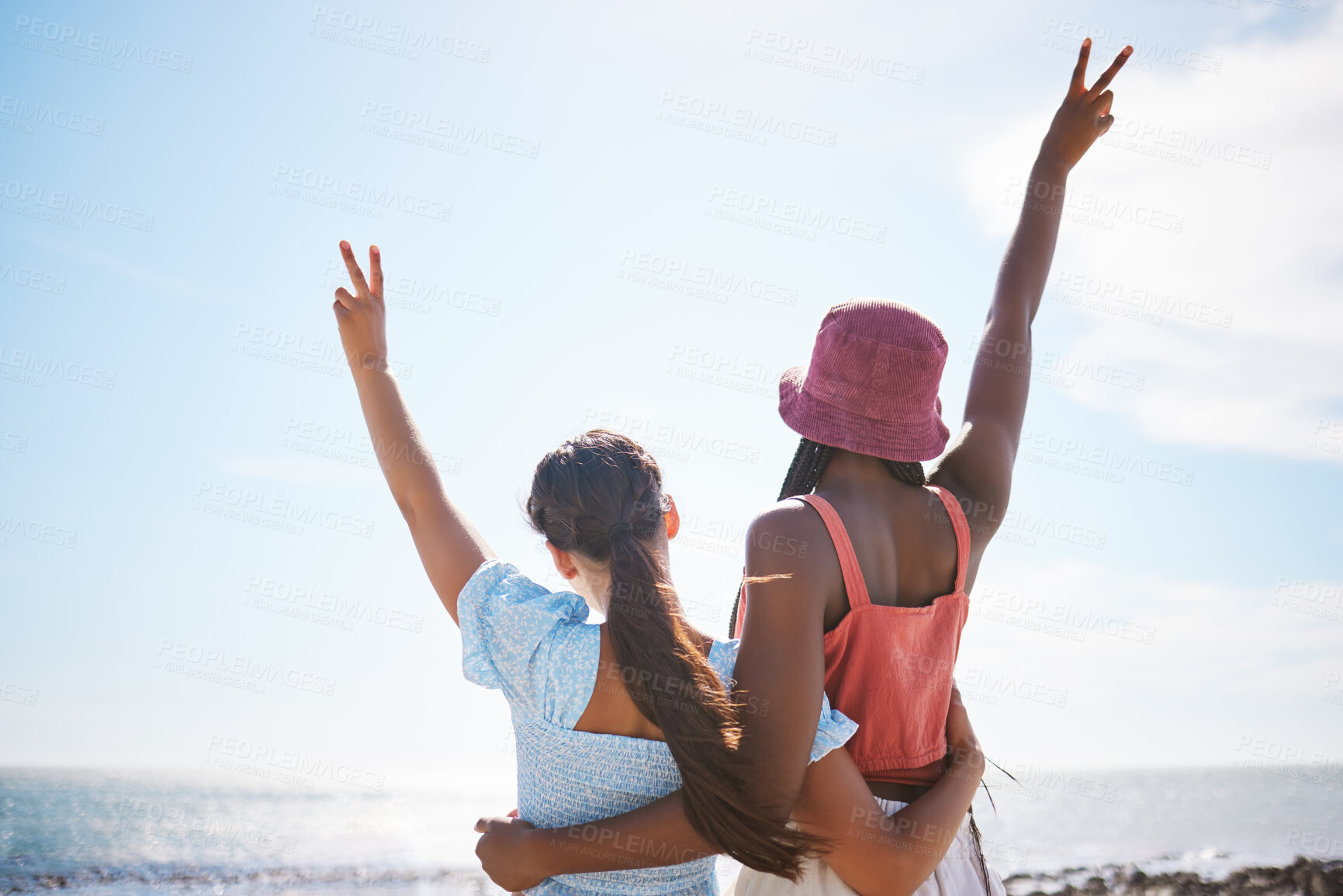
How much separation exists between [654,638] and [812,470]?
482 millimetres

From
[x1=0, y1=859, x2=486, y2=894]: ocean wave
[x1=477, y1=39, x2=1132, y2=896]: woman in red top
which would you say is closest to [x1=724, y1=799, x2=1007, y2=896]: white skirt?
[x1=477, y1=39, x2=1132, y2=896]: woman in red top

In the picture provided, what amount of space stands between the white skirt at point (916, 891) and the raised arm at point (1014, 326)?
65 cm

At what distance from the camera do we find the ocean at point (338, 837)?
11523 millimetres

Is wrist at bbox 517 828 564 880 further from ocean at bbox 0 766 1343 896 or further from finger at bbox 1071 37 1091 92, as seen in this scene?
ocean at bbox 0 766 1343 896

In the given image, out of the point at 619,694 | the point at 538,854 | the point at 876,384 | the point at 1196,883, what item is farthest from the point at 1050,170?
the point at 1196,883

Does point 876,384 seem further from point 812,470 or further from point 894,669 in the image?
point 894,669

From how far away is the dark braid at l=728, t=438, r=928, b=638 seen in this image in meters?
1.82

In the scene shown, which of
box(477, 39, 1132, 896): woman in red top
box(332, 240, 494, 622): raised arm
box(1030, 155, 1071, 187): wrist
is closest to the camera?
box(477, 39, 1132, 896): woman in red top

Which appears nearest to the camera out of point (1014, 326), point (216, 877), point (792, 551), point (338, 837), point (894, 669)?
point (792, 551)

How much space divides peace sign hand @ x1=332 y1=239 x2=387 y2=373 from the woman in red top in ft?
3.54

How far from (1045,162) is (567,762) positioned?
6.79 ft

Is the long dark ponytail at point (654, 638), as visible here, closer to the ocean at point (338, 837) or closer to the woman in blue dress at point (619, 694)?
the woman in blue dress at point (619, 694)

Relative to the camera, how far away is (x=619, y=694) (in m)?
1.83

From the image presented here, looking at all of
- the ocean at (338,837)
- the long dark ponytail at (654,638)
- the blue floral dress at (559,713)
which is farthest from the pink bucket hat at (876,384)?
the ocean at (338,837)
